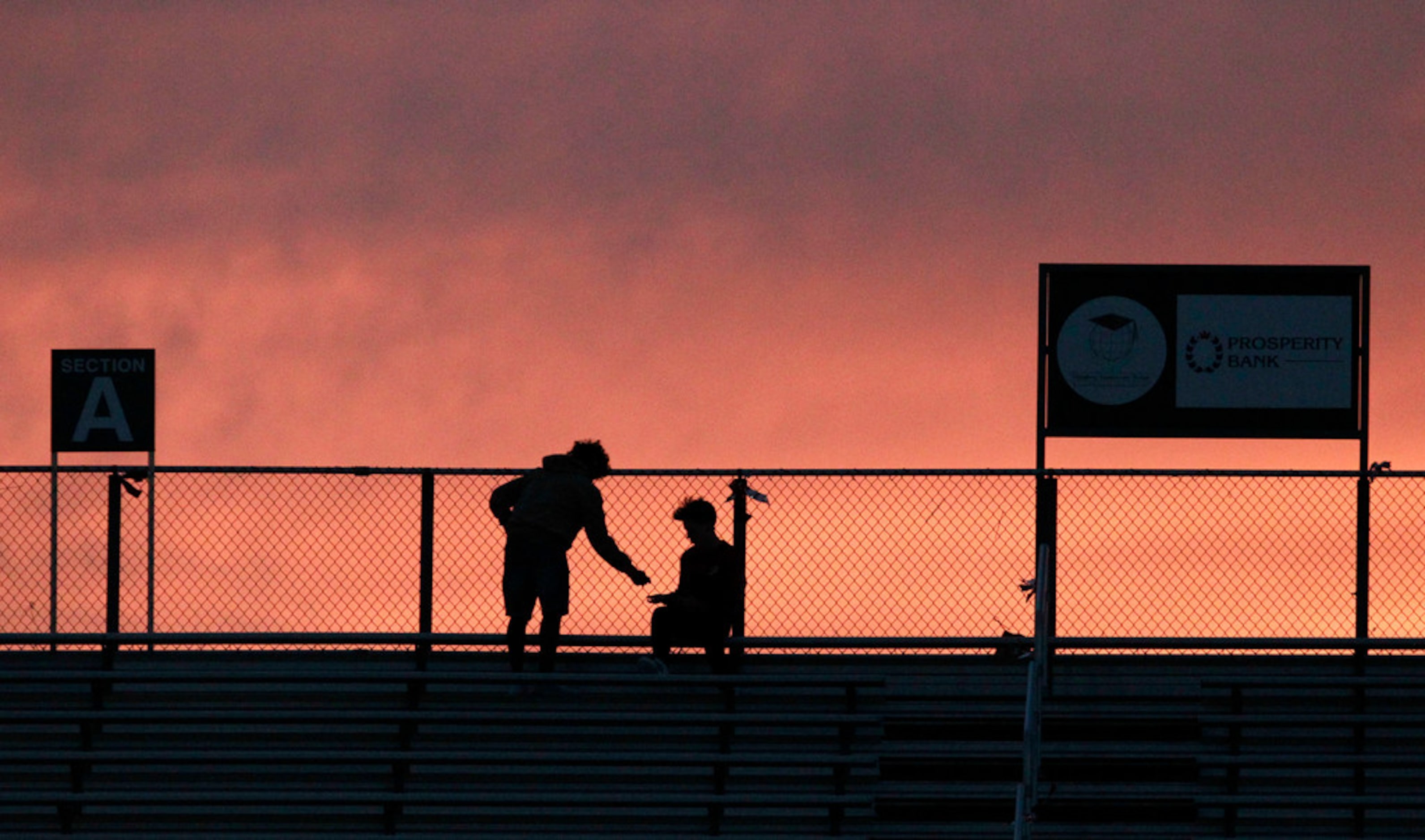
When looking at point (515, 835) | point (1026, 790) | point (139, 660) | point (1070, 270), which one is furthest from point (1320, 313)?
point (139, 660)

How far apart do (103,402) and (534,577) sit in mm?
3442

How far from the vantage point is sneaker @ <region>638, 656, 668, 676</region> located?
50.5 feet

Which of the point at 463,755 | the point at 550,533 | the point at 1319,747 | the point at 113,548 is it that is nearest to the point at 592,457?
the point at 550,533

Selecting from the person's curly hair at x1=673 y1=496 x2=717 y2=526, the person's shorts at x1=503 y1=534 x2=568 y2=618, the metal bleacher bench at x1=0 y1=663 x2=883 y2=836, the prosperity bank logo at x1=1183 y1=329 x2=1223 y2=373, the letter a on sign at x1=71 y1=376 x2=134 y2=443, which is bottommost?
the metal bleacher bench at x1=0 y1=663 x2=883 y2=836

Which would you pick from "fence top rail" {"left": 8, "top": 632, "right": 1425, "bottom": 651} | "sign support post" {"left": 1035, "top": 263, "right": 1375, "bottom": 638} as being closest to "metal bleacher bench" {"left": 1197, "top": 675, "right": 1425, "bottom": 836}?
"fence top rail" {"left": 8, "top": 632, "right": 1425, "bottom": 651}

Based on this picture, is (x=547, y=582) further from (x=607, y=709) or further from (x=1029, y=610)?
(x=1029, y=610)

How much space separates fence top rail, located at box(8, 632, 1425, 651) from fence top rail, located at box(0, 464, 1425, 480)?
3.51 ft

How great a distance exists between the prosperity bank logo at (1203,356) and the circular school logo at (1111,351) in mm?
190

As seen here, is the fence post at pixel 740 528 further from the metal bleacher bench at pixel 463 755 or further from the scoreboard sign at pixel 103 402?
the scoreboard sign at pixel 103 402

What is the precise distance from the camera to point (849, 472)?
15359 mm

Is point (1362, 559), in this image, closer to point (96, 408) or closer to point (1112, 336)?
point (1112, 336)

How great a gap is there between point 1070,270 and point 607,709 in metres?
5.10

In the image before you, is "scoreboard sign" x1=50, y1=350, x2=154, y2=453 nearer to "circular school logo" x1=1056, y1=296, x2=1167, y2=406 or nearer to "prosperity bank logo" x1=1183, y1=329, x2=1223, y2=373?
"circular school logo" x1=1056, y1=296, x2=1167, y2=406

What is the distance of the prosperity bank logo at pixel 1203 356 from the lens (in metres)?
17.6
